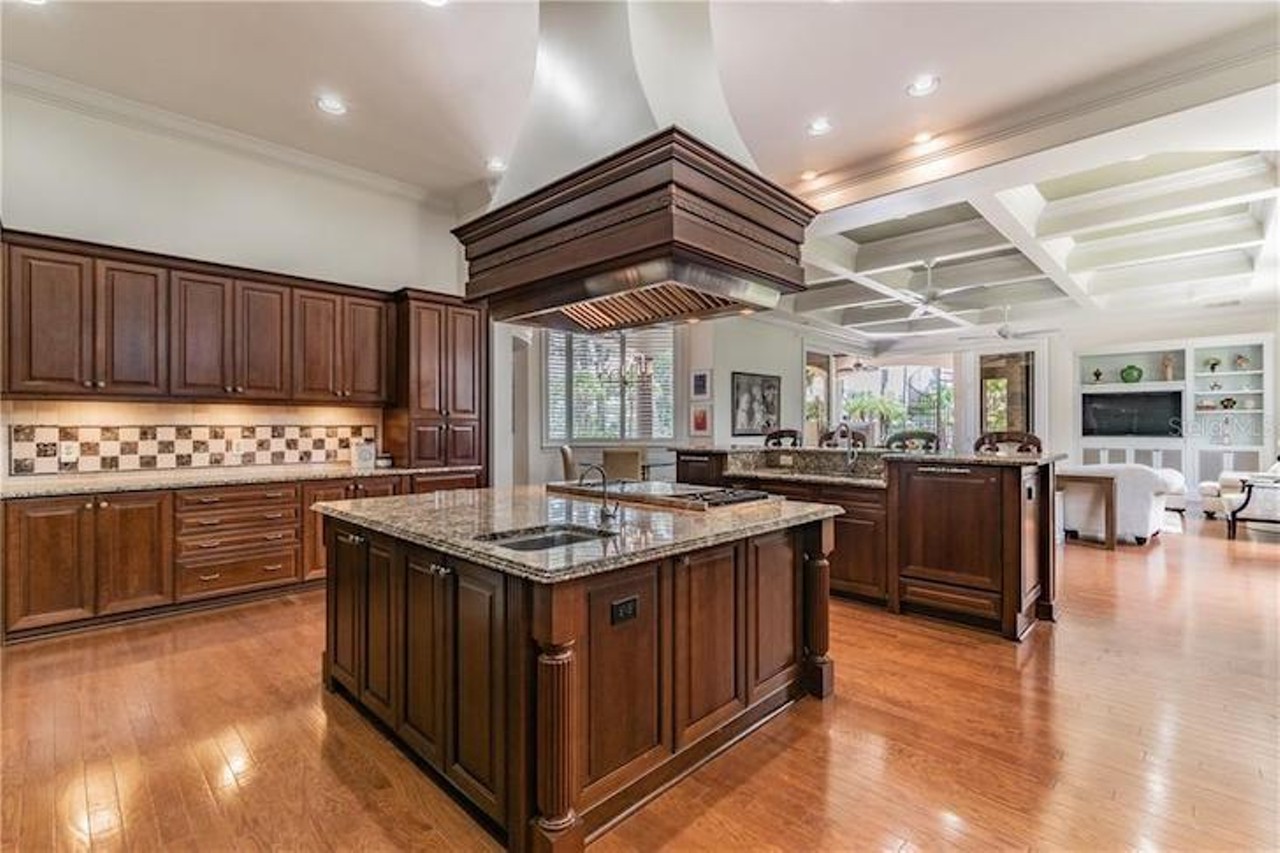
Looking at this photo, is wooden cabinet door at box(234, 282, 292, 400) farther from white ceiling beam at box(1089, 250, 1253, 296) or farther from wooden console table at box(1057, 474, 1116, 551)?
white ceiling beam at box(1089, 250, 1253, 296)

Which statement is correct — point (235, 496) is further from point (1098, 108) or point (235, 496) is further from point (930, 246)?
point (930, 246)

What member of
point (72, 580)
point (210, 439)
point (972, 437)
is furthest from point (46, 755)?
point (972, 437)

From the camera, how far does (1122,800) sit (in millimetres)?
2002

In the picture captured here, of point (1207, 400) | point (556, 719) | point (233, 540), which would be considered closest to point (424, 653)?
point (556, 719)

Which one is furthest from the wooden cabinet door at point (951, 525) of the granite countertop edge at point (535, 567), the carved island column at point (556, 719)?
the carved island column at point (556, 719)

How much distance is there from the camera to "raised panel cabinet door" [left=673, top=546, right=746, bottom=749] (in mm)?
2146

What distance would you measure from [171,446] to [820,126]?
4.98 meters

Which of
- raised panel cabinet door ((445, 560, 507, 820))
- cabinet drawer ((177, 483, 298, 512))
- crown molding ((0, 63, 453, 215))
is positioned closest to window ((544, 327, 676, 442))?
crown molding ((0, 63, 453, 215))

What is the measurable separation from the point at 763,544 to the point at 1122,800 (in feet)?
4.66

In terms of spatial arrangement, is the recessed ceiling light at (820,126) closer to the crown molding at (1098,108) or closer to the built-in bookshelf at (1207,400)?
the crown molding at (1098,108)

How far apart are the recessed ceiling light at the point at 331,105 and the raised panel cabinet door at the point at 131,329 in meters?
1.48

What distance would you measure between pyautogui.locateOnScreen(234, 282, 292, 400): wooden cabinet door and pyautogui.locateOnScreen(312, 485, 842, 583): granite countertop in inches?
81.6

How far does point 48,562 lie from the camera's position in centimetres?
343

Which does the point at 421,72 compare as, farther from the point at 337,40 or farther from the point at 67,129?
the point at 67,129
